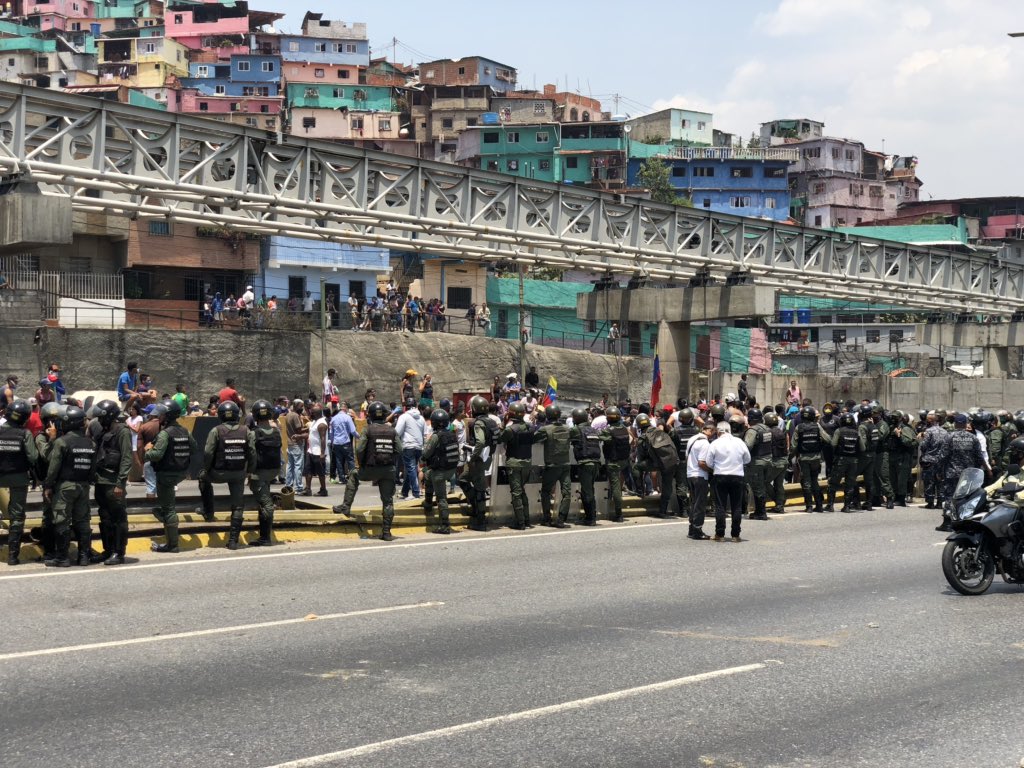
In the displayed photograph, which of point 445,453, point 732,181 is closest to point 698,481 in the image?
point 445,453

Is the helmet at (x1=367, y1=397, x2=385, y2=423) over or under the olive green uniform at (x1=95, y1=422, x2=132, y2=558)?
over

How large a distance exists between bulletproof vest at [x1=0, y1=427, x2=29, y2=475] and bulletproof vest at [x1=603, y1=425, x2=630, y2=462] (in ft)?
27.5

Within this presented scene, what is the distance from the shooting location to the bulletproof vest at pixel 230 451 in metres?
14.1

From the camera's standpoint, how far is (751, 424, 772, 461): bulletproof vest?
19297 millimetres

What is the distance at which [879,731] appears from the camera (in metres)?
7.18

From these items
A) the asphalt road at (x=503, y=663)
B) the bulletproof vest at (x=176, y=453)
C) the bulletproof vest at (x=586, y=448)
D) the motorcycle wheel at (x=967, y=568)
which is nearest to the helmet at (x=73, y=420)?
the bulletproof vest at (x=176, y=453)

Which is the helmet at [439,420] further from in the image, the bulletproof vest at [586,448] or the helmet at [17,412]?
the helmet at [17,412]

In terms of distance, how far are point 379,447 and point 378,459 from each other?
0.15 m

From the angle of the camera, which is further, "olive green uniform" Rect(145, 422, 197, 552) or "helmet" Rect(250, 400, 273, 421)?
"helmet" Rect(250, 400, 273, 421)

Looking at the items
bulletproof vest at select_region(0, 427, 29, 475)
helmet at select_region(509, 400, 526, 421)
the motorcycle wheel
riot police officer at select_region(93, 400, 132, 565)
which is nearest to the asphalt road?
the motorcycle wheel

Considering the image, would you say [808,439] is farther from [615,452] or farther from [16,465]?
[16,465]

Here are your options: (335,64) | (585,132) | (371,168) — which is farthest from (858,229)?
(371,168)

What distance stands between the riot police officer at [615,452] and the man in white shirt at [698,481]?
6.28 feet

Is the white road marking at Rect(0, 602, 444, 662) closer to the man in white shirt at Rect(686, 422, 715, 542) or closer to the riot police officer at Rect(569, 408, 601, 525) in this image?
the man in white shirt at Rect(686, 422, 715, 542)
